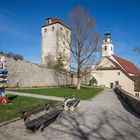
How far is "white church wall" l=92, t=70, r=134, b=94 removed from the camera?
161 feet

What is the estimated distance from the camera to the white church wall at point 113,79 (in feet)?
161

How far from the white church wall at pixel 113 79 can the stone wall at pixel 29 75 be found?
58.0 ft

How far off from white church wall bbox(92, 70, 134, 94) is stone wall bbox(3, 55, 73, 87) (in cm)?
1767

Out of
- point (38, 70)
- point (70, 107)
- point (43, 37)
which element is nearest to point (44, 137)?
point (70, 107)

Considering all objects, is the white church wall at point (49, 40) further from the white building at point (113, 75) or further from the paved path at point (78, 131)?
the paved path at point (78, 131)

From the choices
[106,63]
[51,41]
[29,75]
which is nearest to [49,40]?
[51,41]

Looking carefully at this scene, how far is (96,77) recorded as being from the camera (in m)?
55.5

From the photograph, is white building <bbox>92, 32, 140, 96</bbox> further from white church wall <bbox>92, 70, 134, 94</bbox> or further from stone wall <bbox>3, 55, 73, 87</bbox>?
stone wall <bbox>3, 55, 73, 87</bbox>

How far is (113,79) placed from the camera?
52094 millimetres

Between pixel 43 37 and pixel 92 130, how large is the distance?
56.2m

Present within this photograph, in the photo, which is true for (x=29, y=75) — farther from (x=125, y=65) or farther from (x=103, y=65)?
(x=125, y=65)

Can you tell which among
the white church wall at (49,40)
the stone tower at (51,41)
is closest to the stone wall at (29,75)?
the stone tower at (51,41)

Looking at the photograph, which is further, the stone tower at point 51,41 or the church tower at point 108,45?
the church tower at point 108,45

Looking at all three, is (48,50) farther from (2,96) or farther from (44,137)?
(44,137)
